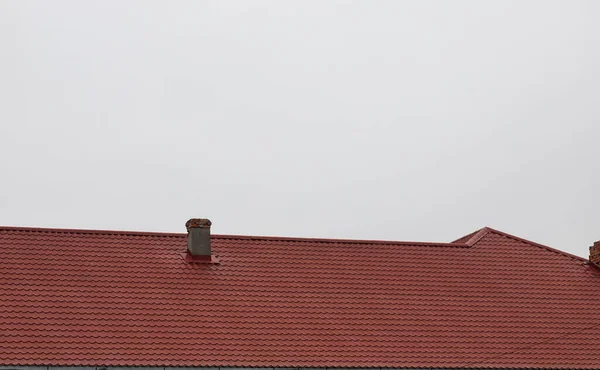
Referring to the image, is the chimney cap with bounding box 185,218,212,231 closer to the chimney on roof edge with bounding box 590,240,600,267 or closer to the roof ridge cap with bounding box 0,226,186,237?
the roof ridge cap with bounding box 0,226,186,237

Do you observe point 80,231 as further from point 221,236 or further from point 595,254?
point 595,254

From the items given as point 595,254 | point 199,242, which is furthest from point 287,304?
point 595,254

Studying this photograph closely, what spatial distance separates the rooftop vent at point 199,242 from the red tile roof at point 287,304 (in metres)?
0.48

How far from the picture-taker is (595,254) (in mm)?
37781

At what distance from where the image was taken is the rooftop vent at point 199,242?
108 feet

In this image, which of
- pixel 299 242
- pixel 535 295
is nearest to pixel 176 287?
pixel 299 242

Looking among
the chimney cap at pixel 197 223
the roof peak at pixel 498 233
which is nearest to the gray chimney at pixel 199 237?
the chimney cap at pixel 197 223

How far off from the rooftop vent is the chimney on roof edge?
14.3 meters

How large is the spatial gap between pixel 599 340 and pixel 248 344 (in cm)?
1147

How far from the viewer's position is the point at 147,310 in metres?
29.3

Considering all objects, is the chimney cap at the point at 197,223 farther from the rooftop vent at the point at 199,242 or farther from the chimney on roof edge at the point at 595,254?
the chimney on roof edge at the point at 595,254

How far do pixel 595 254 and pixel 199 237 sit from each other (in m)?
14.9

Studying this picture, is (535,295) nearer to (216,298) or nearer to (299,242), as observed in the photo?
(299,242)

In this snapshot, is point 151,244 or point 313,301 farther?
point 151,244
